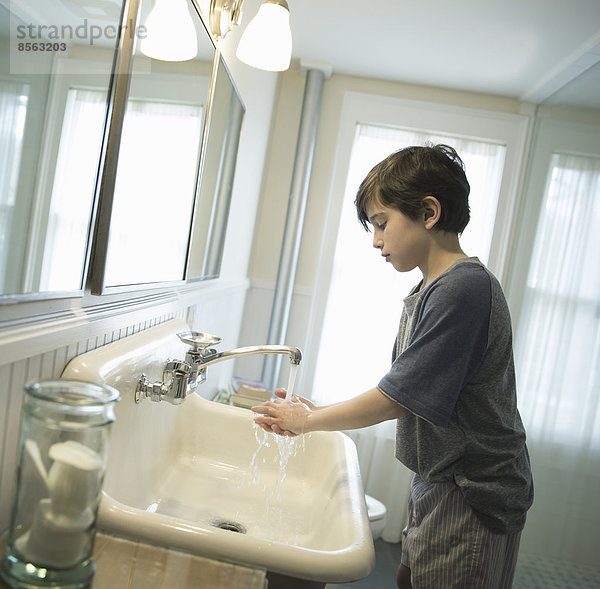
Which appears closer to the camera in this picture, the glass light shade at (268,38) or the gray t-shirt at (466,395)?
the gray t-shirt at (466,395)

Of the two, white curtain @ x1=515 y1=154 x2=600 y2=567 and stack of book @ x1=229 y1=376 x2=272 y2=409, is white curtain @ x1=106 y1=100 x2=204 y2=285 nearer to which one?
stack of book @ x1=229 y1=376 x2=272 y2=409

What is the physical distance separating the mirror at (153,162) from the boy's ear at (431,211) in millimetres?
512

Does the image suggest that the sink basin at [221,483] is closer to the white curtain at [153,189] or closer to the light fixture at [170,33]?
the white curtain at [153,189]

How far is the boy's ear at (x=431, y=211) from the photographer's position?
3.36 ft

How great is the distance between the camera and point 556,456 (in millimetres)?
2424

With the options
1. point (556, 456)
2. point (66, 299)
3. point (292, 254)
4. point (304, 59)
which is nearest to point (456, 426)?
point (66, 299)

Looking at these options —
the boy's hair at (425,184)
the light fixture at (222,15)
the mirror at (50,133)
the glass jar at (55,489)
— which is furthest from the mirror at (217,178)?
the glass jar at (55,489)

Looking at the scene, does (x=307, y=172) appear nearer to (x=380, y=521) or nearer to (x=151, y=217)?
(x=380, y=521)

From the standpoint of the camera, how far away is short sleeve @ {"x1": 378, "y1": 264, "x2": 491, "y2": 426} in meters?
0.90

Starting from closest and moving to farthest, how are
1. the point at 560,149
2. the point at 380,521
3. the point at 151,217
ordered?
the point at 151,217, the point at 380,521, the point at 560,149

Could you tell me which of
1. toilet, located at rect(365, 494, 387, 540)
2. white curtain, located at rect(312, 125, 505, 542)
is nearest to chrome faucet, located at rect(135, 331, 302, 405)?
toilet, located at rect(365, 494, 387, 540)

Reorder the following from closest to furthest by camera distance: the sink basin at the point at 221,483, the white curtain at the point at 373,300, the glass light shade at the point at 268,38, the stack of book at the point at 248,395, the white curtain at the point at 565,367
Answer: the sink basin at the point at 221,483, the glass light shade at the point at 268,38, the stack of book at the point at 248,395, the white curtain at the point at 565,367, the white curtain at the point at 373,300

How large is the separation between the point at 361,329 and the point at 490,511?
203cm

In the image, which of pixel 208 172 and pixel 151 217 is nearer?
pixel 151 217
